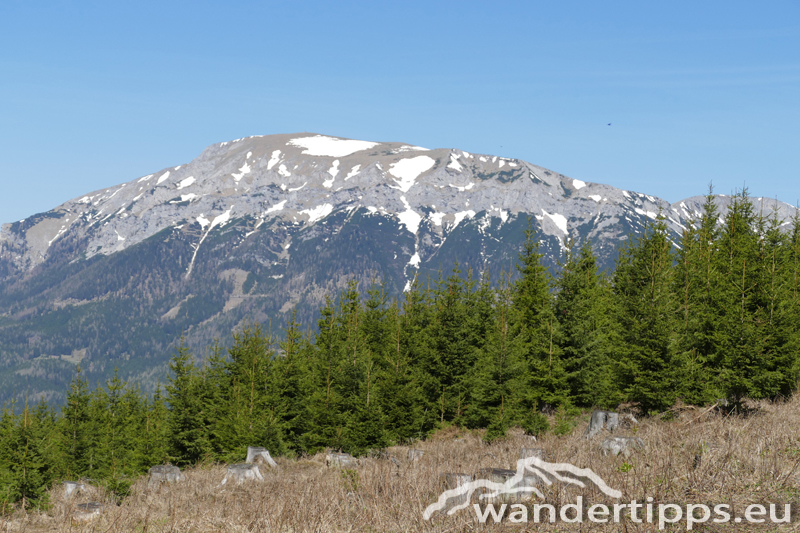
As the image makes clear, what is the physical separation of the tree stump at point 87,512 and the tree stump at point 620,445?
28.7ft

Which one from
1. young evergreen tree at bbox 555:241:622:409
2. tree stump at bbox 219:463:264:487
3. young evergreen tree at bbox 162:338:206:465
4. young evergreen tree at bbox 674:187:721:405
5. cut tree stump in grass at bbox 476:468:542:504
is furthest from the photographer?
young evergreen tree at bbox 162:338:206:465

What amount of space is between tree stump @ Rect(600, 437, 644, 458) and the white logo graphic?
219 cm

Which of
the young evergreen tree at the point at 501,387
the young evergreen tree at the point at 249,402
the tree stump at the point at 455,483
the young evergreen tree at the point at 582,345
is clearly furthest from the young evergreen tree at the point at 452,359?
the tree stump at the point at 455,483

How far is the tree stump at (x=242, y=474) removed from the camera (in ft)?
41.6

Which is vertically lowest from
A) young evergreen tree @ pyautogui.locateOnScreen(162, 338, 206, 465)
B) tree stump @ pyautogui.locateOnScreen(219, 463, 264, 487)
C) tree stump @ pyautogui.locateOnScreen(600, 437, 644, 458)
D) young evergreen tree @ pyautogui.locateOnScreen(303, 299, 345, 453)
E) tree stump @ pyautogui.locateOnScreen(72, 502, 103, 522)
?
young evergreen tree @ pyautogui.locateOnScreen(162, 338, 206, 465)

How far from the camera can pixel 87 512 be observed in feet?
34.6

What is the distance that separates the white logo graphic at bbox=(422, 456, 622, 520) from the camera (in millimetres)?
7406

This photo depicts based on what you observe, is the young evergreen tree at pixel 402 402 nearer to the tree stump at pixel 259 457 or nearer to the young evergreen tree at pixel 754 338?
the tree stump at pixel 259 457

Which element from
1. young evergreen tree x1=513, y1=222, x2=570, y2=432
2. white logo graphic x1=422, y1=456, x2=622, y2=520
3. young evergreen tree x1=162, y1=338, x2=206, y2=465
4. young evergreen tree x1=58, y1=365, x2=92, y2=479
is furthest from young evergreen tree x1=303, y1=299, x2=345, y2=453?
young evergreen tree x1=58, y1=365, x2=92, y2=479

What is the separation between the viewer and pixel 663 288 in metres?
21.6

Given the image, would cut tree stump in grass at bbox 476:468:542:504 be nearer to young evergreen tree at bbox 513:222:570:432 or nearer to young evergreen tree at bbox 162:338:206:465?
young evergreen tree at bbox 513:222:570:432

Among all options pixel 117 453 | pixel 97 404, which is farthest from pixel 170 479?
pixel 97 404

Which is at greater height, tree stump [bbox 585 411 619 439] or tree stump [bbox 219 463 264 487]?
tree stump [bbox 585 411 619 439]

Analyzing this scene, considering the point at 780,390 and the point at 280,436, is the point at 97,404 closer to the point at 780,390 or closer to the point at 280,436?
the point at 280,436
